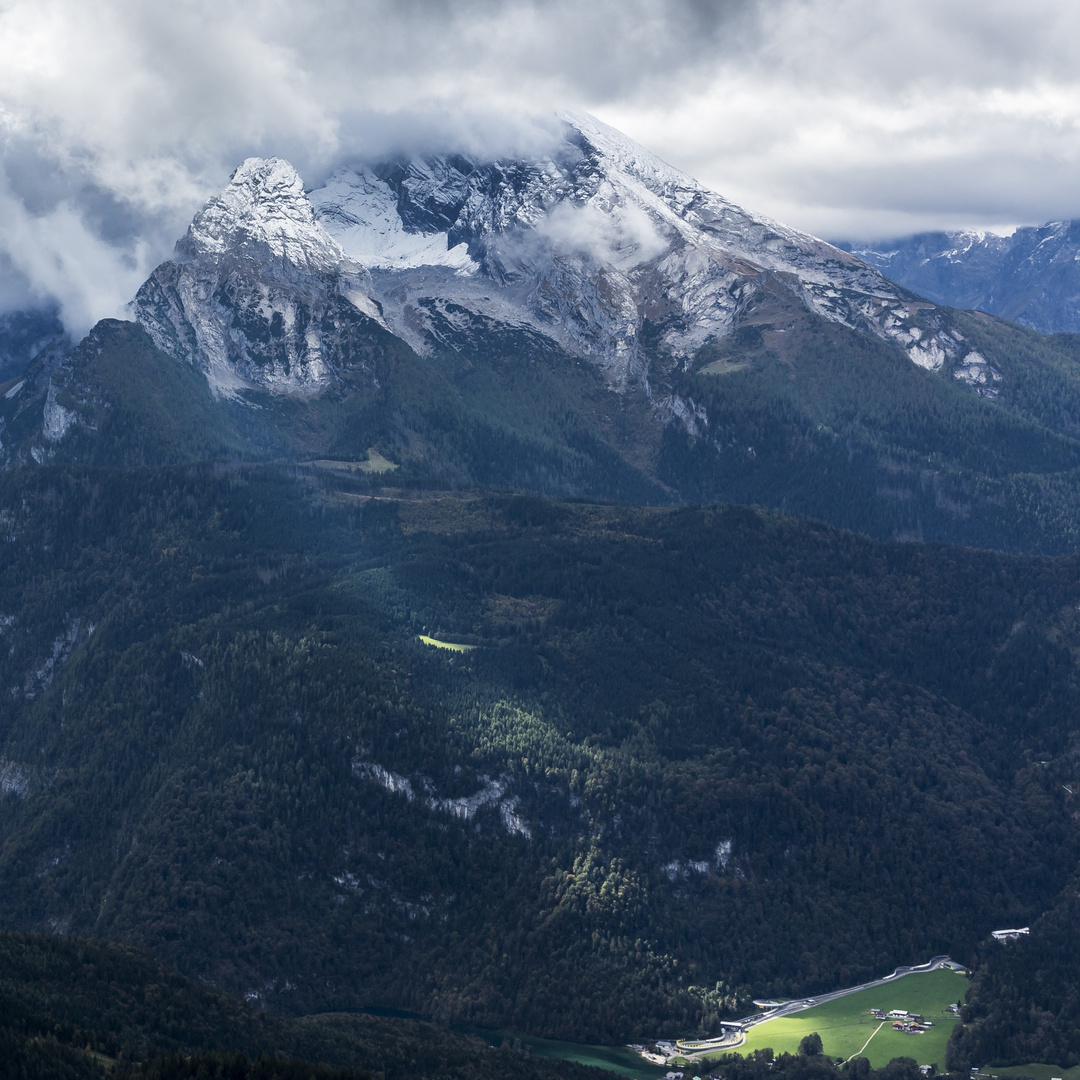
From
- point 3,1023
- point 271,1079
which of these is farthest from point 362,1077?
point 3,1023

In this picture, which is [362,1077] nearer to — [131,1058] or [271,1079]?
[271,1079]

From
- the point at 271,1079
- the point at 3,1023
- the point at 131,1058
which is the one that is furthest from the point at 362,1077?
the point at 3,1023

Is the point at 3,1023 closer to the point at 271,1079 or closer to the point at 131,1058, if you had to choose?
the point at 131,1058

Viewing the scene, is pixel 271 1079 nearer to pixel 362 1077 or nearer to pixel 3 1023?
pixel 362 1077
